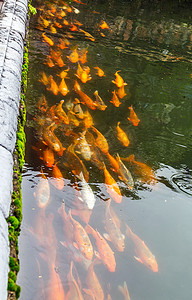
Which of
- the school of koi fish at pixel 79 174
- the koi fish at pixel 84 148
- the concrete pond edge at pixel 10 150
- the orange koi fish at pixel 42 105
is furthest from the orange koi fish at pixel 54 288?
the orange koi fish at pixel 42 105

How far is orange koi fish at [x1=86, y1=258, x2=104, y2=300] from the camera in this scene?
355 centimetres

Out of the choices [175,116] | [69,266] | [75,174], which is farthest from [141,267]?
[175,116]

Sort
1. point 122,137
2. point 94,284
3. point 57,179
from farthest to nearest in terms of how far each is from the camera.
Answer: point 122,137 → point 57,179 → point 94,284

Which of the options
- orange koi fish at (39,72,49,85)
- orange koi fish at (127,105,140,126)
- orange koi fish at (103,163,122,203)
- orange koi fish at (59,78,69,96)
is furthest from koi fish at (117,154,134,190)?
orange koi fish at (39,72,49,85)

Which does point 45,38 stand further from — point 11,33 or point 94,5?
point 94,5

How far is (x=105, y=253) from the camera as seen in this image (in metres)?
3.98

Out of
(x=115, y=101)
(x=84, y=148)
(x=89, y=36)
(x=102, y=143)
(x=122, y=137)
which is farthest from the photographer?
(x=89, y=36)

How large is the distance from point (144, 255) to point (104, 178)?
1620 mm

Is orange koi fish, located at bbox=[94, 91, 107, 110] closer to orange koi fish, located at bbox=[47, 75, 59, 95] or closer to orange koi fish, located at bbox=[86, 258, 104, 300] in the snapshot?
orange koi fish, located at bbox=[47, 75, 59, 95]

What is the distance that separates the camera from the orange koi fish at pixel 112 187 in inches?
198

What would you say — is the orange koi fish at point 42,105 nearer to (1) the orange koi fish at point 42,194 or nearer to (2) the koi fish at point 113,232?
(1) the orange koi fish at point 42,194

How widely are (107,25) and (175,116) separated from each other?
22.2ft

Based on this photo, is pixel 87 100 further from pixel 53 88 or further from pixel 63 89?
pixel 53 88

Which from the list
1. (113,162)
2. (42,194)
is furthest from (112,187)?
(42,194)
